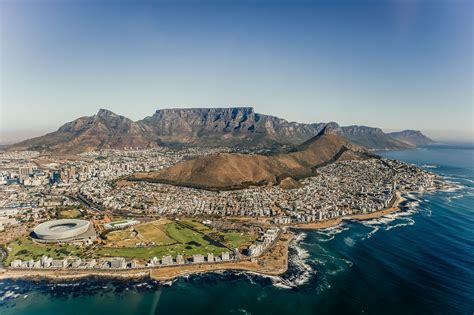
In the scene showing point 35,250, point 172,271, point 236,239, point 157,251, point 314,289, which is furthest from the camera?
→ point 236,239

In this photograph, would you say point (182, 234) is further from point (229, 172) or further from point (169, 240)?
point (229, 172)

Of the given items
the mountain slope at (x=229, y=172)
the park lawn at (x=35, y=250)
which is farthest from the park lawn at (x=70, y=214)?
the mountain slope at (x=229, y=172)

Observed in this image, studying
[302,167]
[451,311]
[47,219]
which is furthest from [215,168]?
[451,311]

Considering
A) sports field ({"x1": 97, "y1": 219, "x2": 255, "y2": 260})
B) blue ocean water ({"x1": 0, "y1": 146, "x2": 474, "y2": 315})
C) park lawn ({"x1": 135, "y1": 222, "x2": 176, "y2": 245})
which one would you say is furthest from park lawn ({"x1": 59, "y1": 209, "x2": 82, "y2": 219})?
blue ocean water ({"x1": 0, "y1": 146, "x2": 474, "y2": 315})

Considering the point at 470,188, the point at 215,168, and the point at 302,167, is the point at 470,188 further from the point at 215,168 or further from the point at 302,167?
the point at 215,168

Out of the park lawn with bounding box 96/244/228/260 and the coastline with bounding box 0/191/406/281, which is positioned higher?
the park lawn with bounding box 96/244/228/260

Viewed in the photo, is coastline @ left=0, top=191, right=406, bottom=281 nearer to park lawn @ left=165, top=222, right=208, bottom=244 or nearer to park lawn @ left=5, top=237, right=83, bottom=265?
park lawn @ left=5, top=237, right=83, bottom=265

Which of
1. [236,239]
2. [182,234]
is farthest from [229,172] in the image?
[236,239]
